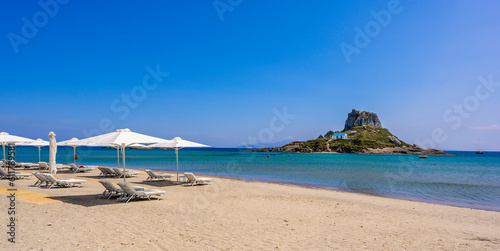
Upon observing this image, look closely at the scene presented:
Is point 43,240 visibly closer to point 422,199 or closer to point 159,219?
point 159,219

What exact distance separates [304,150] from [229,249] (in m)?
105

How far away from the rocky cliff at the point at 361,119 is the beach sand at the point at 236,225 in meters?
130

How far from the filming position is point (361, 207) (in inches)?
408

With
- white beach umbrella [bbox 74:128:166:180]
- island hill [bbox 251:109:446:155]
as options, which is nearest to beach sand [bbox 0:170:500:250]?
white beach umbrella [bbox 74:128:166:180]

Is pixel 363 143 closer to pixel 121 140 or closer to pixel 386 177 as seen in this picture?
pixel 386 177

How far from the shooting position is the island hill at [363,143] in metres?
98.1

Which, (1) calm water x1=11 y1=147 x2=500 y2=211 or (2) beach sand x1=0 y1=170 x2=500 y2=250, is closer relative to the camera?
(2) beach sand x1=0 y1=170 x2=500 y2=250

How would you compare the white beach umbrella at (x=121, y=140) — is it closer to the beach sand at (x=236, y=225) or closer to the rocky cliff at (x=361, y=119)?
the beach sand at (x=236, y=225)

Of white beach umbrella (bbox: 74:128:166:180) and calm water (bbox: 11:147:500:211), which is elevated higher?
white beach umbrella (bbox: 74:128:166:180)

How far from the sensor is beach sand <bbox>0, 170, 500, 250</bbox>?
18.6ft

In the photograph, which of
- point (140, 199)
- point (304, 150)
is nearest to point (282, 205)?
point (140, 199)

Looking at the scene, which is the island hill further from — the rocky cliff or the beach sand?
the beach sand

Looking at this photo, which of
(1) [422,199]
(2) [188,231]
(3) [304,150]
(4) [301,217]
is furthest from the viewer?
(3) [304,150]

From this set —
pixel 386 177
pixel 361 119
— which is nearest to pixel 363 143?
pixel 361 119
